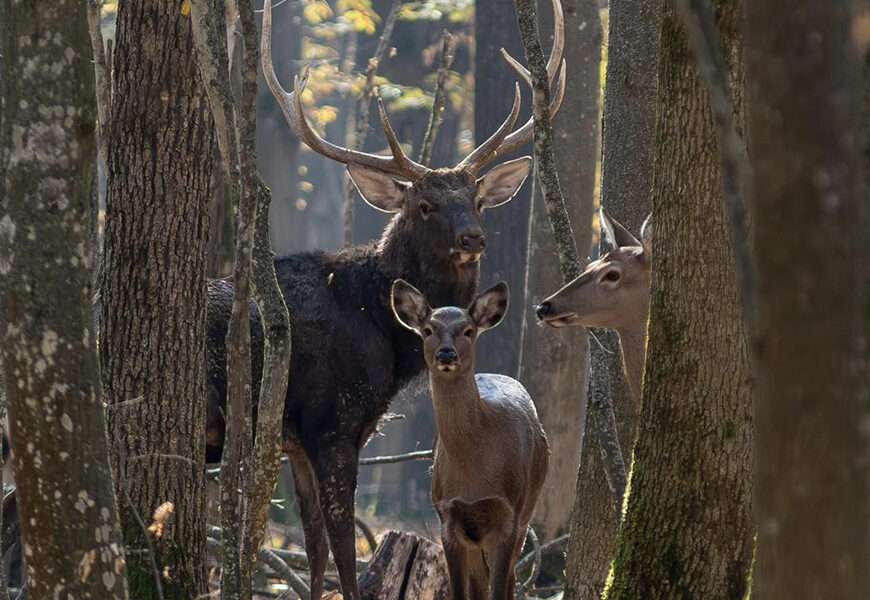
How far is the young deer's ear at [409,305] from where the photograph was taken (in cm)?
873

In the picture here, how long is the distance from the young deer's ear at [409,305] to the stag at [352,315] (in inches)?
37.4

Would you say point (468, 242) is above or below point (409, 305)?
above

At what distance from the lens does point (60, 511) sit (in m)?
4.66

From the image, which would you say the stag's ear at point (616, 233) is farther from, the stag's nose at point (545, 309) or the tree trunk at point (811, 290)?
the tree trunk at point (811, 290)

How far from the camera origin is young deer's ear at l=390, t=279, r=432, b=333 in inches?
344

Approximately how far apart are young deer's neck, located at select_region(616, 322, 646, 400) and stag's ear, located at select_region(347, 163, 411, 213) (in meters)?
1.85

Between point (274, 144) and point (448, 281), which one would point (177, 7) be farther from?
point (274, 144)

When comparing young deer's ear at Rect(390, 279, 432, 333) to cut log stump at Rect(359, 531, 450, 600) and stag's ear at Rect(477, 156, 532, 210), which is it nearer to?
cut log stump at Rect(359, 531, 450, 600)

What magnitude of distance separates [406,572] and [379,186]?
2.49m

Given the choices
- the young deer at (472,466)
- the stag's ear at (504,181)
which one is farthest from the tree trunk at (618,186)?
the stag's ear at (504,181)

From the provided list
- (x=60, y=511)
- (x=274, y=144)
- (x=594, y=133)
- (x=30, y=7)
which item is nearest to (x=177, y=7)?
(x=30, y=7)

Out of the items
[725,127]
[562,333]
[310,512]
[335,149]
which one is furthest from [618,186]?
[725,127]

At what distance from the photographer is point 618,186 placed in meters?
9.48

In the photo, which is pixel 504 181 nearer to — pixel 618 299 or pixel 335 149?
pixel 335 149
